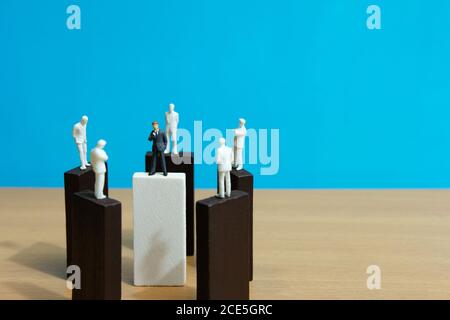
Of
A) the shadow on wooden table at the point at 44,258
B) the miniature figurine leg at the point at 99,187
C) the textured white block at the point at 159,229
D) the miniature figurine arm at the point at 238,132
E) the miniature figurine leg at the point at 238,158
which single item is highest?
the miniature figurine arm at the point at 238,132

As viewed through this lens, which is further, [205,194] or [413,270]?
[205,194]

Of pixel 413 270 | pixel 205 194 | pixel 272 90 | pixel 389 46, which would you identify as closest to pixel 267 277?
pixel 413 270

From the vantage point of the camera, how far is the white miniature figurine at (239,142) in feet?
9.61

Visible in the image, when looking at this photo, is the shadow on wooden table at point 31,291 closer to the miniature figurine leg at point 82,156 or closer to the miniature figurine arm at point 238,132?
the miniature figurine leg at point 82,156

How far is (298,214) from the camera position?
4168 mm

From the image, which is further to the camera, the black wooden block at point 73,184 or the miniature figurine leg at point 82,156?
the miniature figurine leg at point 82,156

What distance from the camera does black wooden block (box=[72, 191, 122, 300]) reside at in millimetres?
2361

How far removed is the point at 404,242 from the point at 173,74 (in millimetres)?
2348

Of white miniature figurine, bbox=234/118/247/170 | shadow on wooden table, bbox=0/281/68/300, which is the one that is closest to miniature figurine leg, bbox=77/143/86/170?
shadow on wooden table, bbox=0/281/68/300

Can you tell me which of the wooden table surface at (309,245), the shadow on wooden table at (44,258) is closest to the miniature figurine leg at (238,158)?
the wooden table surface at (309,245)

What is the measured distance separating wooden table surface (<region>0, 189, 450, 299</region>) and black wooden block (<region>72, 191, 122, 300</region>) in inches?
12.1

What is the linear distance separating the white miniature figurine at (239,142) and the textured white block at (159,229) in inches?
12.8

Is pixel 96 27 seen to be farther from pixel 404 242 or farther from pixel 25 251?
pixel 404 242

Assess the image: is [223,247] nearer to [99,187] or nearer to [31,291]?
[99,187]
